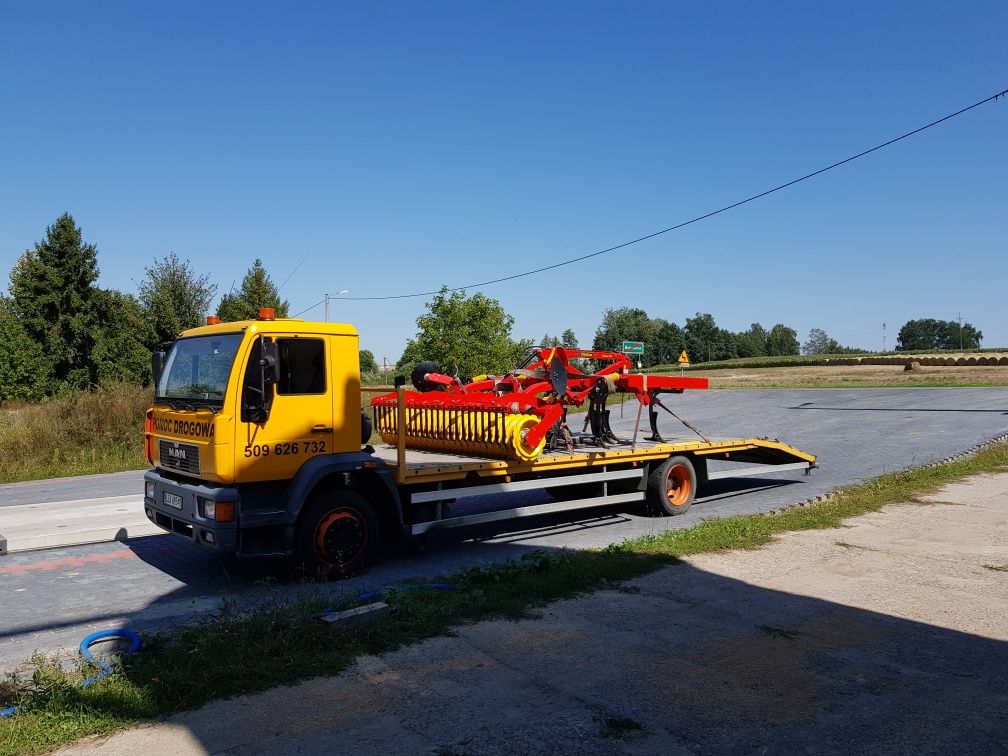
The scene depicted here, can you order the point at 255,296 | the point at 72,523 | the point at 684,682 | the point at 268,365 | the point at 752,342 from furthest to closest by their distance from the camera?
the point at 752,342
the point at 255,296
the point at 72,523
the point at 268,365
the point at 684,682

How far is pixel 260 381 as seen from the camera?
22.3 feet

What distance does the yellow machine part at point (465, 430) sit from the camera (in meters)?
8.57

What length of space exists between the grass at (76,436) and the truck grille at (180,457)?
1069 cm

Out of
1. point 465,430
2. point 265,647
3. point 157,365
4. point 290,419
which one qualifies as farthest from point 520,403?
point 265,647

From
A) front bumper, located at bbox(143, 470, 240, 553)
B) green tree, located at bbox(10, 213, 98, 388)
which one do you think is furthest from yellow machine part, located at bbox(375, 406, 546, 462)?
green tree, located at bbox(10, 213, 98, 388)

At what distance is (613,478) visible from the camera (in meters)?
9.81

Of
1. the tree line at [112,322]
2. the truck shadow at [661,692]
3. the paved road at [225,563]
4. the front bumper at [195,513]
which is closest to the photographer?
the truck shadow at [661,692]

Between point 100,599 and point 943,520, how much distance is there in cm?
935

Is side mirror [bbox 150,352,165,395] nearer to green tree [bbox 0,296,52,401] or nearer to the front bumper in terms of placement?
the front bumper

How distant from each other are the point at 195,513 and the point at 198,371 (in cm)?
136

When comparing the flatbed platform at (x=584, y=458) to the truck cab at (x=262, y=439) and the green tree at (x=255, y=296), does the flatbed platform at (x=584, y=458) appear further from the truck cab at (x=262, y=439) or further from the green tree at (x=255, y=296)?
the green tree at (x=255, y=296)

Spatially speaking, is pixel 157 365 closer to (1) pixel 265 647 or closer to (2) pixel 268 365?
(2) pixel 268 365

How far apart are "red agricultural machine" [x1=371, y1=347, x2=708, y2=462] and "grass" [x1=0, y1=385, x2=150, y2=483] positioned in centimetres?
1025

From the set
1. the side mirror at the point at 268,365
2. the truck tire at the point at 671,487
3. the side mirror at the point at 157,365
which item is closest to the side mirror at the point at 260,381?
the side mirror at the point at 268,365
